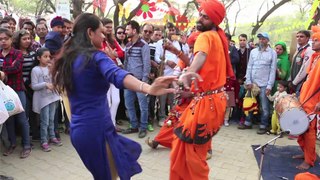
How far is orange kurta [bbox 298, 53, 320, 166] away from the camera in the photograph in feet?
13.9

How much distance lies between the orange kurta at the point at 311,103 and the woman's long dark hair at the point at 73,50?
3.14 metres

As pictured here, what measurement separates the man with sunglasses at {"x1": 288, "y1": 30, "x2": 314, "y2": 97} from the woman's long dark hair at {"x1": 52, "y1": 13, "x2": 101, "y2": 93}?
4225 millimetres

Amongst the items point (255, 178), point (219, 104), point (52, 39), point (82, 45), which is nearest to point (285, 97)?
point (255, 178)

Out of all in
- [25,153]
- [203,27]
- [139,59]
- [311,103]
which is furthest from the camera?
[139,59]

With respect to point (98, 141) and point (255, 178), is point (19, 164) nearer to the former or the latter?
point (98, 141)

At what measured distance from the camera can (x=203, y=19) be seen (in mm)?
3146

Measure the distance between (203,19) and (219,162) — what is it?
7.27ft

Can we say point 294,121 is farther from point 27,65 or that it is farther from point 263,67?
point 27,65

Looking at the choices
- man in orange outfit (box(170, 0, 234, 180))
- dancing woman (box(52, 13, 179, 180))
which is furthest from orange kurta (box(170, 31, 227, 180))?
dancing woman (box(52, 13, 179, 180))

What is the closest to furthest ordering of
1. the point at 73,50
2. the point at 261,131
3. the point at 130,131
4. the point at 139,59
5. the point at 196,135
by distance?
the point at 73,50 < the point at 196,135 < the point at 139,59 < the point at 130,131 < the point at 261,131

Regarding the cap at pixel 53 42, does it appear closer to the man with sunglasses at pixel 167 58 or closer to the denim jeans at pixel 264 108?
the man with sunglasses at pixel 167 58

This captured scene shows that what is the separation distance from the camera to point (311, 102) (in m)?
4.26

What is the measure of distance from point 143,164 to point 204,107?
1.72 meters

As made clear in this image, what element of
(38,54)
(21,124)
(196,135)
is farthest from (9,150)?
(196,135)
